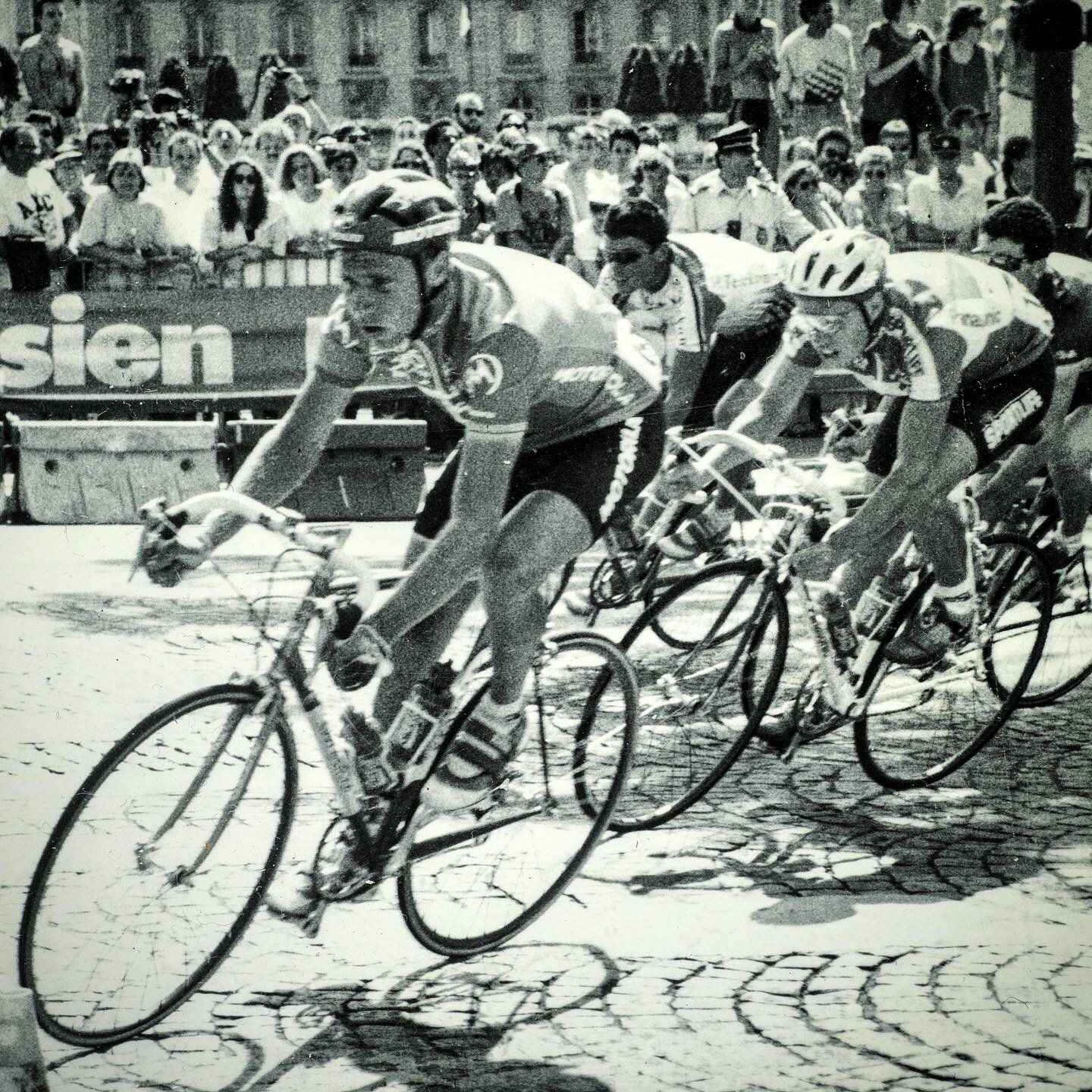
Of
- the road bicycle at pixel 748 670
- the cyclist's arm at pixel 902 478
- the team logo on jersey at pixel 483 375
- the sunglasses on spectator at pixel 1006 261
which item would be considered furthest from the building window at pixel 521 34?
the team logo on jersey at pixel 483 375

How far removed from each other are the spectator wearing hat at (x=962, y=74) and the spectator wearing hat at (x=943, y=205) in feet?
0.85

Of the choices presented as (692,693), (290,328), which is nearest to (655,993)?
(692,693)

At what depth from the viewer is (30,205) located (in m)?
11.5

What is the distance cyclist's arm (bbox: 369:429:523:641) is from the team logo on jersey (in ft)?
0.35

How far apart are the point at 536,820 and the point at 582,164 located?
30.5 feet

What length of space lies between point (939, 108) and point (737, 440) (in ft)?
28.7

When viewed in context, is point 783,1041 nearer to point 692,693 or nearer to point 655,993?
point 655,993

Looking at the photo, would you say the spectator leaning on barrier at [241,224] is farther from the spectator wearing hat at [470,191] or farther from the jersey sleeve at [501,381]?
the jersey sleeve at [501,381]

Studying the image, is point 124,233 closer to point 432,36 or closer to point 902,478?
point 432,36

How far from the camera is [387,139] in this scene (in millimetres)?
13703

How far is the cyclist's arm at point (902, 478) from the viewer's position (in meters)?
5.57

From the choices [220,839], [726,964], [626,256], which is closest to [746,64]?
[626,256]

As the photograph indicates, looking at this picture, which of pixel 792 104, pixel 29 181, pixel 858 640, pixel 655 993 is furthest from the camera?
pixel 792 104

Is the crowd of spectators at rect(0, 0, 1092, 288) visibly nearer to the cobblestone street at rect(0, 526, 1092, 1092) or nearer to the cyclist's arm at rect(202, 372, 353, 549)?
the cobblestone street at rect(0, 526, 1092, 1092)
